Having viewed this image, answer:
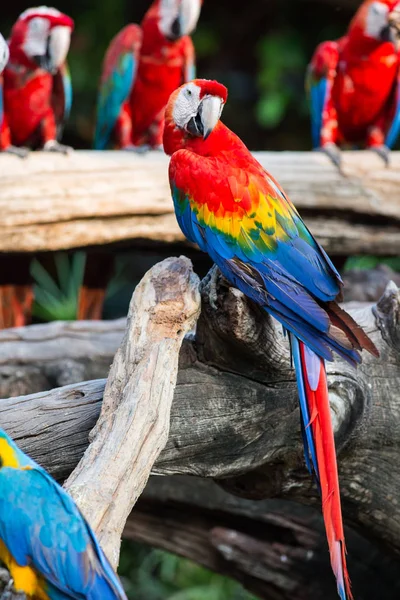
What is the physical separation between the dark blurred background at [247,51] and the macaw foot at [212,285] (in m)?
3.05

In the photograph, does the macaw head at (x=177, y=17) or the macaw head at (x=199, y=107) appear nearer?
the macaw head at (x=199, y=107)

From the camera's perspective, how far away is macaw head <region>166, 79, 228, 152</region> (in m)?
1.43

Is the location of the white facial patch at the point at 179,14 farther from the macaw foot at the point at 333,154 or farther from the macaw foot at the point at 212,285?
the macaw foot at the point at 212,285

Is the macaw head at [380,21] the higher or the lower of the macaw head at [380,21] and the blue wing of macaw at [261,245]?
the higher

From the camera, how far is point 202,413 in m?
1.45

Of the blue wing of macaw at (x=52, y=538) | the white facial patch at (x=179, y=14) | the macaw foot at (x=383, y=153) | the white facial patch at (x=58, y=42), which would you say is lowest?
the macaw foot at (x=383, y=153)

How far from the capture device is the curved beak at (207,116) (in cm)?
143

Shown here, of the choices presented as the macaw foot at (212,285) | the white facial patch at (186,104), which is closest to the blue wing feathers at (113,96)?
the white facial patch at (186,104)

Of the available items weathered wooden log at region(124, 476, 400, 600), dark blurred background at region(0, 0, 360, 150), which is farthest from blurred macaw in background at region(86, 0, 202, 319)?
dark blurred background at region(0, 0, 360, 150)

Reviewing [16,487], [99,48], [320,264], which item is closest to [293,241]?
[320,264]

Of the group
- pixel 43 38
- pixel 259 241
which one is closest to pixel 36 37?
pixel 43 38

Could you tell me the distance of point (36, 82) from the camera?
285 centimetres

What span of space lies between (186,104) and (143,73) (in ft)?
5.78

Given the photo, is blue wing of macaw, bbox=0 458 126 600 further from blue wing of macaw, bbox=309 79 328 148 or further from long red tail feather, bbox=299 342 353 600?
blue wing of macaw, bbox=309 79 328 148
